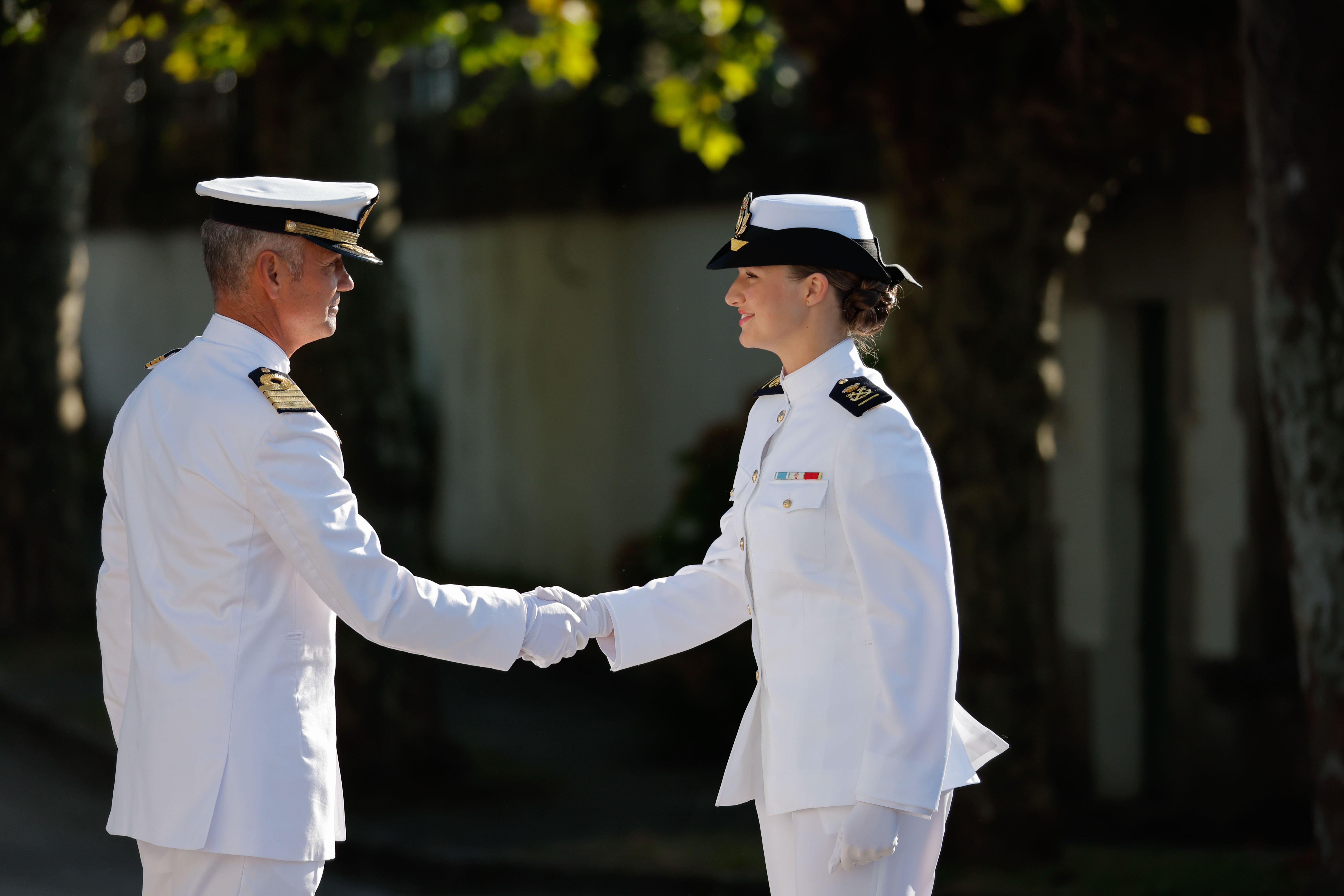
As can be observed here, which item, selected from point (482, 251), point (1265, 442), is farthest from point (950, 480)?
point (482, 251)

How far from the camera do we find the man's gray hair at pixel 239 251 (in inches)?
121

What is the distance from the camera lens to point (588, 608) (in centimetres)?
Result: 353

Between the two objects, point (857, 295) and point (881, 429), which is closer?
point (881, 429)

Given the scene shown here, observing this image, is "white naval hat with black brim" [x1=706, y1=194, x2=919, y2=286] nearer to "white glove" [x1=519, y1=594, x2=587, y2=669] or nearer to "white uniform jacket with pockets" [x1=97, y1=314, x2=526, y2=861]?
"white glove" [x1=519, y1=594, x2=587, y2=669]

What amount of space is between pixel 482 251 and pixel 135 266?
4.97m

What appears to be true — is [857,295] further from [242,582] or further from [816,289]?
[242,582]

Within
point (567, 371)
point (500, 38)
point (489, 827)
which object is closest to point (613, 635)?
point (489, 827)

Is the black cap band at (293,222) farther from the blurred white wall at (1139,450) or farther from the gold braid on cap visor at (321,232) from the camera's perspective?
the blurred white wall at (1139,450)

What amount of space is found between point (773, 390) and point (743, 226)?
1.27ft

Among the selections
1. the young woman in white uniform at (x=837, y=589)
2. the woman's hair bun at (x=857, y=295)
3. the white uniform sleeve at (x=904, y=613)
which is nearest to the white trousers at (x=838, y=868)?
the young woman in white uniform at (x=837, y=589)

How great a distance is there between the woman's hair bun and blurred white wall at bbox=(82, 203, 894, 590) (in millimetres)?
5413

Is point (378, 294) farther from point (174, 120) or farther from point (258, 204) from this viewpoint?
point (174, 120)

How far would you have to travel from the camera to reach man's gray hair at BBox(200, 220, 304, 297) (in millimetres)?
3068

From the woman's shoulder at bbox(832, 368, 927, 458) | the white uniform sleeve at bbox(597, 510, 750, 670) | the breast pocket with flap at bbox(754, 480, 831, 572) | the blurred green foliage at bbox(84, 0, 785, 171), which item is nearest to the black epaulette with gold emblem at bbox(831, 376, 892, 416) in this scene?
the woman's shoulder at bbox(832, 368, 927, 458)
